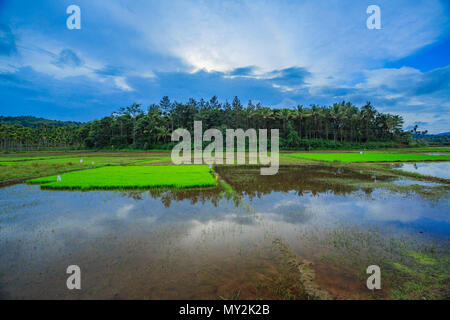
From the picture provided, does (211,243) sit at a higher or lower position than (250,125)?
lower

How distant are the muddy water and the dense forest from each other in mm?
47822

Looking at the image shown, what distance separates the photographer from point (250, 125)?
62.7 meters

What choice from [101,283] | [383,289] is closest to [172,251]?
[101,283]

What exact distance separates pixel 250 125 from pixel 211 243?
5866 centimetres

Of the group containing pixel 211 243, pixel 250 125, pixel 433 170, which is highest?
pixel 250 125

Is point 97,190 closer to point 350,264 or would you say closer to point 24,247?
point 24,247

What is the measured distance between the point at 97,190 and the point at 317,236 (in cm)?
1128

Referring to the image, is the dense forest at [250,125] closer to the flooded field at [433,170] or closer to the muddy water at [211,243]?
the flooded field at [433,170]

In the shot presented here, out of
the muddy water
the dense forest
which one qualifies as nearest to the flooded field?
the muddy water

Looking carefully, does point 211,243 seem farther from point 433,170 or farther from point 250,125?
point 250,125

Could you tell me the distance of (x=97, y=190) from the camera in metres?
12.0

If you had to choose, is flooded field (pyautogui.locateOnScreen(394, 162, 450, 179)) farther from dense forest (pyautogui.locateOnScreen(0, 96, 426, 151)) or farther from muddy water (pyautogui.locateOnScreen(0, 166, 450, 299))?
dense forest (pyautogui.locateOnScreen(0, 96, 426, 151))

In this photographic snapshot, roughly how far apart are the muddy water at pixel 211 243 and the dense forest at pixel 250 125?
4782 cm

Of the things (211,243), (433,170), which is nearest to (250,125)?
(433,170)
